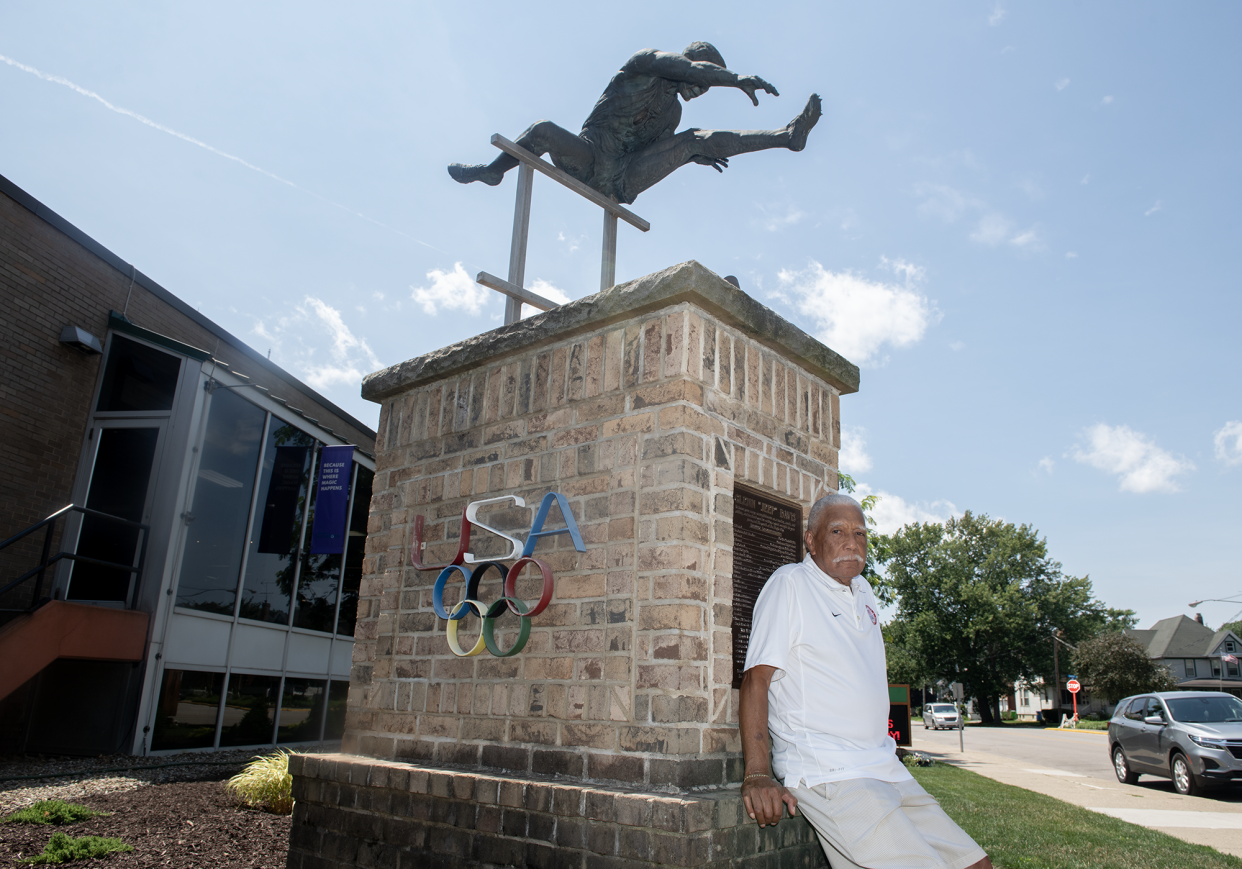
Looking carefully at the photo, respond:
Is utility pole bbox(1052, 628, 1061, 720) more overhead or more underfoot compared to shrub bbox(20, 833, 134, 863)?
more overhead

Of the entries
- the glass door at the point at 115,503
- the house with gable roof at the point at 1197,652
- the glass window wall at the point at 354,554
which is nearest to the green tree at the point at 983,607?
the house with gable roof at the point at 1197,652

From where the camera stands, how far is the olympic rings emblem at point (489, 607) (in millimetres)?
3479

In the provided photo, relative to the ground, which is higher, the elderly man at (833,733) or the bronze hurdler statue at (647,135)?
the bronze hurdler statue at (647,135)

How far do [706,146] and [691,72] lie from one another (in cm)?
46

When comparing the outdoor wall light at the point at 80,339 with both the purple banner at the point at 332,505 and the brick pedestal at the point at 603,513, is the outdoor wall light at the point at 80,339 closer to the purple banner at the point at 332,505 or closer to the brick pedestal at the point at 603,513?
the purple banner at the point at 332,505

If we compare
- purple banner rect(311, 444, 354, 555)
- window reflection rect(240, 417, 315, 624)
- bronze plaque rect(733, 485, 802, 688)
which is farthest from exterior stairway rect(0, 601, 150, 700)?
bronze plaque rect(733, 485, 802, 688)

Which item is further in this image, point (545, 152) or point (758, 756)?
point (545, 152)

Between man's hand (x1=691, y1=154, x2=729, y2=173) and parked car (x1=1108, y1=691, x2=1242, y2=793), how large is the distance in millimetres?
10890

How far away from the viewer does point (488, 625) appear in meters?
3.61

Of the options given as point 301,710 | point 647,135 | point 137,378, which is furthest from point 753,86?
point 301,710

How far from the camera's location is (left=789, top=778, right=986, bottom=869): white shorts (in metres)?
2.52

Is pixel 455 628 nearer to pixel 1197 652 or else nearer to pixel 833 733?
pixel 833 733

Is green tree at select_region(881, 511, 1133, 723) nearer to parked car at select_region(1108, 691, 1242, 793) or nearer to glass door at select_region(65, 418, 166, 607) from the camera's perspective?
parked car at select_region(1108, 691, 1242, 793)

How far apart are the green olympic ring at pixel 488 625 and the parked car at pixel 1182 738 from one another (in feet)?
38.3
